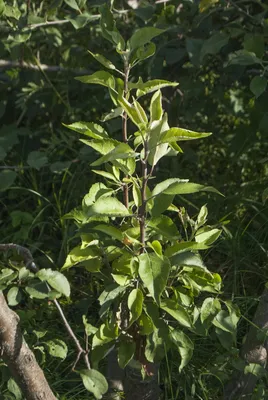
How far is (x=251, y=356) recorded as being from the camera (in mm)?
2080

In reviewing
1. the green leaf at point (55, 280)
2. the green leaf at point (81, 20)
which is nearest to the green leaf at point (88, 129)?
the green leaf at point (55, 280)

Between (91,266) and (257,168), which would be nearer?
(91,266)

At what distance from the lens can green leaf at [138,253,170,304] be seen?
1565mm

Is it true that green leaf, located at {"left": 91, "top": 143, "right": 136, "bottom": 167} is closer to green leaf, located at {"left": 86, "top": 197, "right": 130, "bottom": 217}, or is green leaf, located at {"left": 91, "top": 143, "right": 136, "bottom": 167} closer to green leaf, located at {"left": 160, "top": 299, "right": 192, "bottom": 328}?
green leaf, located at {"left": 86, "top": 197, "right": 130, "bottom": 217}

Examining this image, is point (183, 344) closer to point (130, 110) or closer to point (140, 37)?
point (130, 110)

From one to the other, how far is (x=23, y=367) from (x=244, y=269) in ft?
3.80

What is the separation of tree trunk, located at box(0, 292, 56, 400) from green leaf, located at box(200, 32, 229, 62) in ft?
3.69

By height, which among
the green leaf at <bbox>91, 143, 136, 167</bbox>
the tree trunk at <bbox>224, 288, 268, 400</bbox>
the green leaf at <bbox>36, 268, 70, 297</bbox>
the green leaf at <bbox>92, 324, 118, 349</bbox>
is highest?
the green leaf at <bbox>91, 143, 136, 167</bbox>

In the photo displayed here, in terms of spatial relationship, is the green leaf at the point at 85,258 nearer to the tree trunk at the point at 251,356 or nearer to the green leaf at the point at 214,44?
the tree trunk at the point at 251,356

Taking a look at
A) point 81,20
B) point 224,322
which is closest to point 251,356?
point 224,322

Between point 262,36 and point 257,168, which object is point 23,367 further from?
point 257,168

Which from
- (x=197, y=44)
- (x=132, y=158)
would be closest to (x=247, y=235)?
(x=197, y=44)

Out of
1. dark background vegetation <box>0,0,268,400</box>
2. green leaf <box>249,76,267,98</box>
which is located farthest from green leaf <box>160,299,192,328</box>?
green leaf <box>249,76,267,98</box>

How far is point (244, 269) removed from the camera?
2.68 m
